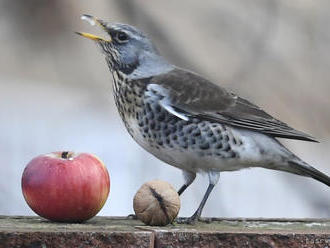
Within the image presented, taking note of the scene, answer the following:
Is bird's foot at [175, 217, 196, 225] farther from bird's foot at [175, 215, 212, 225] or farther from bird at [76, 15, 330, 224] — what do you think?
bird at [76, 15, 330, 224]

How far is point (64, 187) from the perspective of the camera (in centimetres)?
464

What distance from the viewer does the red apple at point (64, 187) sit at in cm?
464

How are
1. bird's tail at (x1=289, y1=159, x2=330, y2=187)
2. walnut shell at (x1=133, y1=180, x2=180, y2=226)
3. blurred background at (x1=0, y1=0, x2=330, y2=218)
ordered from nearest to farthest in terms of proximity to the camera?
walnut shell at (x1=133, y1=180, x2=180, y2=226)
bird's tail at (x1=289, y1=159, x2=330, y2=187)
blurred background at (x1=0, y1=0, x2=330, y2=218)

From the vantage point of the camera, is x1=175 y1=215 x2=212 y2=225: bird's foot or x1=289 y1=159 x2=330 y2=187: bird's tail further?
x1=289 y1=159 x2=330 y2=187: bird's tail

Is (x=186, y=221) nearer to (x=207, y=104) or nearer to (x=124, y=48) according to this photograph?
(x=207, y=104)

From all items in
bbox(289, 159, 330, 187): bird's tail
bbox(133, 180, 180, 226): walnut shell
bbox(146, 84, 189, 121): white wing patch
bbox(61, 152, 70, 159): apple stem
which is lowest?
bbox(289, 159, 330, 187): bird's tail

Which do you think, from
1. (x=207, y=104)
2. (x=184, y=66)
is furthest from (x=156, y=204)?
(x=184, y=66)

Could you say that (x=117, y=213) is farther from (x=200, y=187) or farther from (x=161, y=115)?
(x=161, y=115)

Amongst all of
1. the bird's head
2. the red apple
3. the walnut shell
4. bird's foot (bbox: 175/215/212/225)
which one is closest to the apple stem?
the red apple

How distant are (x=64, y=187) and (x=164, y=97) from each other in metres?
0.72

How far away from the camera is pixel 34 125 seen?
674 centimetres

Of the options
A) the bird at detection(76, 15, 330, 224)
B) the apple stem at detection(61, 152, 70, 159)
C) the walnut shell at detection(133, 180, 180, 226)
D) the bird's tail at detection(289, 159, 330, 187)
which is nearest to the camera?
the walnut shell at detection(133, 180, 180, 226)

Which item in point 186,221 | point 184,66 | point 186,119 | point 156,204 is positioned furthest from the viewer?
point 184,66

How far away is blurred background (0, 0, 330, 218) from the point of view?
6.42 meters
